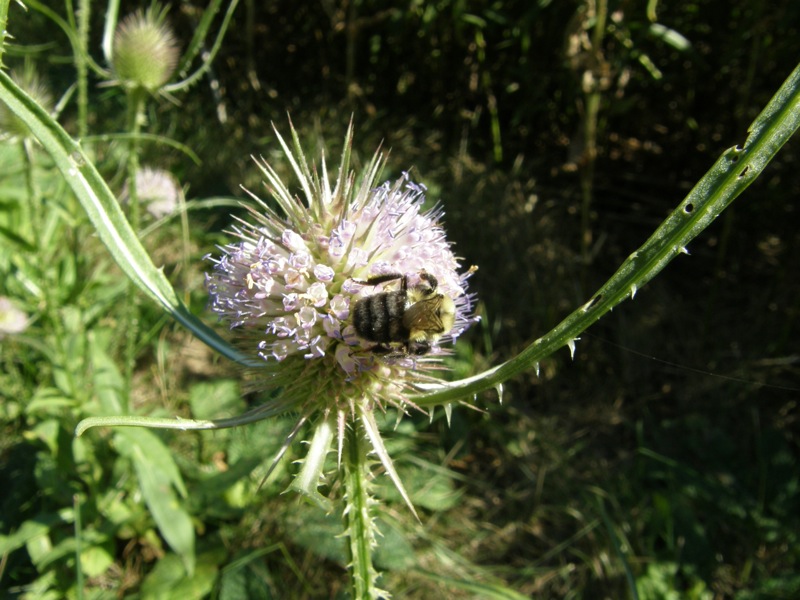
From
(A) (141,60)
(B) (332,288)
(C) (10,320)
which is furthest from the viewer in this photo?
(C) (10,320)

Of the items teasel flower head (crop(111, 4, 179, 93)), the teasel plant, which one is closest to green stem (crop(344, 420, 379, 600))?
the teasel plant

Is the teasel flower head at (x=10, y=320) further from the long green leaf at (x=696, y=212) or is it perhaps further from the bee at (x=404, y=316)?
the long green leaf at (x=696, y=212)

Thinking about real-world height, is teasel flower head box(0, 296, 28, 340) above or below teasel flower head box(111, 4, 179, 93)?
below

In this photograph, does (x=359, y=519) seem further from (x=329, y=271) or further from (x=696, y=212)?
(x=696, y=212)

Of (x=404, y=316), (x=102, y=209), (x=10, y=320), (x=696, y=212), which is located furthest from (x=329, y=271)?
(x=10, y=320)

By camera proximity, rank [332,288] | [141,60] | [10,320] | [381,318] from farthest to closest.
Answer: [10,320] → [141,60] → [332,288] → [381,318]

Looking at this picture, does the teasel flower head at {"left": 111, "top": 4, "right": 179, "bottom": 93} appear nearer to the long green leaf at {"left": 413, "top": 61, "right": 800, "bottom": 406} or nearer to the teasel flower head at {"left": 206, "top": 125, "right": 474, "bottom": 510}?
the teasel flower head at {"left": 206, "top": 125, "right": 474, "bottom": 510}

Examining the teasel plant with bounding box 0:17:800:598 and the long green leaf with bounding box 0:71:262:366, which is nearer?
the long green leaf with bounding box 0:71:262:366
